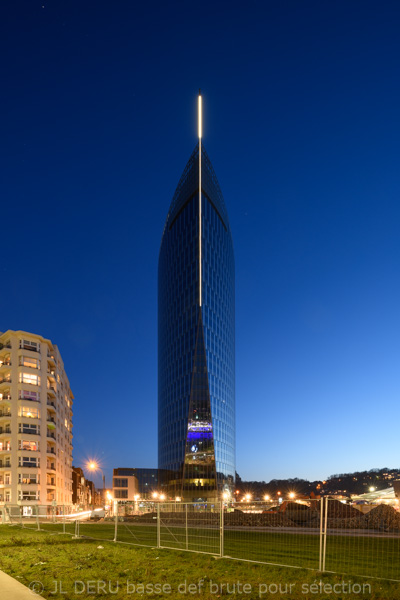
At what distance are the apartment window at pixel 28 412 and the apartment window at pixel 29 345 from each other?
30.7 ft

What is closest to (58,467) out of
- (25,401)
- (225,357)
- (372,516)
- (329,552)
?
(25,401)

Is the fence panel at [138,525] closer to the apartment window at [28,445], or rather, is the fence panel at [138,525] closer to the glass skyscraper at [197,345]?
the apartment window at [28,445]

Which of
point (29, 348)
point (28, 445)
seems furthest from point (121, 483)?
point (29, 348)

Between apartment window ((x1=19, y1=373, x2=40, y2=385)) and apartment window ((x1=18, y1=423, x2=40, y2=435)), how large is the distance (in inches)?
256

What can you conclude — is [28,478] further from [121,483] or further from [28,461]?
[121,483]

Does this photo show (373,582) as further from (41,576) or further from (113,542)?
(113,542)

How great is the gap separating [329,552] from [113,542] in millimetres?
8032

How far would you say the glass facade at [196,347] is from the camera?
11019cm


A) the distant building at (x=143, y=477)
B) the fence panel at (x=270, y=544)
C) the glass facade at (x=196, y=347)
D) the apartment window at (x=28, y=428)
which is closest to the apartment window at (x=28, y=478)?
the apartment window at (x=28, y=428)

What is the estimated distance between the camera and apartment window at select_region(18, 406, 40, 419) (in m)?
83.3

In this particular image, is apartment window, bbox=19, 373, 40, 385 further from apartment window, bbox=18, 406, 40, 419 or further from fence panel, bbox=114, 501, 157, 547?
fence panel, bbox=114, 501, 157, 547

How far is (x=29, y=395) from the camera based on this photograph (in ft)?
279

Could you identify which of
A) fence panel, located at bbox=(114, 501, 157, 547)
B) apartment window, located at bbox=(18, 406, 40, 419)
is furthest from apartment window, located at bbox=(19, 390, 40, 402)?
fence panel, located at bbox=(114, 501, 157, 547)

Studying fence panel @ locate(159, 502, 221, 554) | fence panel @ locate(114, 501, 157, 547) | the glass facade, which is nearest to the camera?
fence panel @ locate(159, 502, 221, 554)
